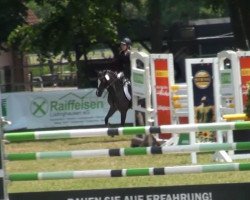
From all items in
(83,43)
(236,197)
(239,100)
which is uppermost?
(83,43)

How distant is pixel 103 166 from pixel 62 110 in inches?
458

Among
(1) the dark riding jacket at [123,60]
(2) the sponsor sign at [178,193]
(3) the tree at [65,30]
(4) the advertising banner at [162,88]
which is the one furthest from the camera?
(3) the tree at [65,30]

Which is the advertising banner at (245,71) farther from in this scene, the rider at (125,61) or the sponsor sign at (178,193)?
the sponsor sign at (178,193)

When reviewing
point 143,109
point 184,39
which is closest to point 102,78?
point 143,109

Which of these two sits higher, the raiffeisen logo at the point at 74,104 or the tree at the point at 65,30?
the tree at the point at 65,30

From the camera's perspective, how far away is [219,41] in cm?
4578

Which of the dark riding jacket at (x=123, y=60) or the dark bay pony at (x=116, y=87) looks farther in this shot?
the dark bay pony at (x=116, y=87)

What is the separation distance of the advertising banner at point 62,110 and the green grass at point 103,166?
3.26m

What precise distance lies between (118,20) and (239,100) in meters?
19.0

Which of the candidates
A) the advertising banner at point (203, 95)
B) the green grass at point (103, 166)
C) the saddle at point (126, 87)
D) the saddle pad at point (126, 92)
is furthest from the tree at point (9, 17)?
the advertising banner at point (203, 95)

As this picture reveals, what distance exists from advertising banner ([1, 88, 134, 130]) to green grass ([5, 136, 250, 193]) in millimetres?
3258

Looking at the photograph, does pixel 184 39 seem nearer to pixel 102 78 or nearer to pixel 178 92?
pixel 102 78

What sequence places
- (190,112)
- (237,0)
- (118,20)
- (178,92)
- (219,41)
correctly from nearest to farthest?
(190,112) < (178,92) < (237,0) < (118,20) < (219,41)

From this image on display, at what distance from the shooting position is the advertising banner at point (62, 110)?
28.4 meters
